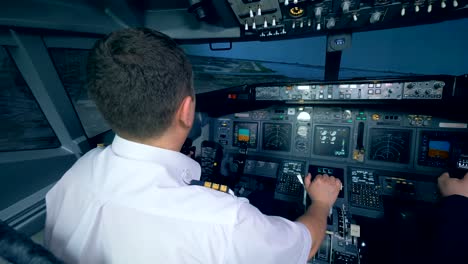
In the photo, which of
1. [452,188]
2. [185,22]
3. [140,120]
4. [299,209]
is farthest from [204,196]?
[185,22]

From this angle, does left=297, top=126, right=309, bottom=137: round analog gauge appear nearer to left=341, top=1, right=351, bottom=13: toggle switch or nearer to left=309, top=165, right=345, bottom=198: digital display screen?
left=309, top=165, right=345, bottom=198: digital display screen

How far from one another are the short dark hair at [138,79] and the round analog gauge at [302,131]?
175 centimetres

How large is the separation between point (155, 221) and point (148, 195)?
0.07 m

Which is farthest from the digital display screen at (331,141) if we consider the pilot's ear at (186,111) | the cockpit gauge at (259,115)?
the pilot's ear at (186,111)

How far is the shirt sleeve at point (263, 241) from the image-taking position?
1.91 feet

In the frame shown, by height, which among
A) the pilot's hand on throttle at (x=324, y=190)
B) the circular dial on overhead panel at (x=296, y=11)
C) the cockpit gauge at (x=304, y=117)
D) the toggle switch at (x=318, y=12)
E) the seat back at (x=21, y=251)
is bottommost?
the pilot's hand on throttle at (x=324, y=190)

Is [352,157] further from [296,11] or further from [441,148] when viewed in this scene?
[296,11]

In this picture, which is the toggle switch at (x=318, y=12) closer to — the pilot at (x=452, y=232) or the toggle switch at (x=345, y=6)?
the toggle switch at (x=345, y=6)

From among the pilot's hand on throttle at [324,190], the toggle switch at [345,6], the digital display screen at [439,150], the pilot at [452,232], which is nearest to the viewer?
the pilot at [452,232]

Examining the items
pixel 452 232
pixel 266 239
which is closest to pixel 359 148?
pixel 452 232

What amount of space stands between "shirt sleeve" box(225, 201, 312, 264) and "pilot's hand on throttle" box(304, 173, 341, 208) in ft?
1.31

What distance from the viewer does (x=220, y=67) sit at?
3.83 meters

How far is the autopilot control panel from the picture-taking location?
5.97 ft

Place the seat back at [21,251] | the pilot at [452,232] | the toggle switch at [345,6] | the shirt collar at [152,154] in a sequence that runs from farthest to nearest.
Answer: the toggle switch at [345,6] < the pilot at [452,232] < the shirt collar at [152,154] < the seat back at [21,251]
